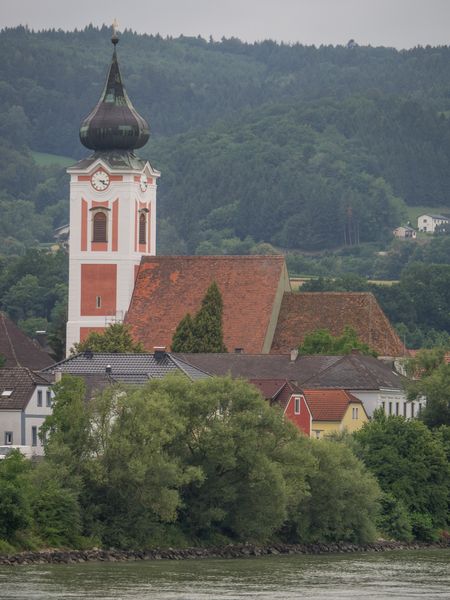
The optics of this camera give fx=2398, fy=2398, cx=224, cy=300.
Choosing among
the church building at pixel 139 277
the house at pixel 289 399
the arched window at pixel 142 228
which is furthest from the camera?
the arched window at pixel 142 228

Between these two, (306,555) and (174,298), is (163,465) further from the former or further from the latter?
(174,298)

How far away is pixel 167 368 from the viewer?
8256cm

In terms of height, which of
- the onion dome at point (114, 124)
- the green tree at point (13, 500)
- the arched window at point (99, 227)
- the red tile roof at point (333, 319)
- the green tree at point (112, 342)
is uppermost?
the onion dome at point (114, 124)

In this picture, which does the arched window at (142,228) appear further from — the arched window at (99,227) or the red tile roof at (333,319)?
the red tile roof at (333,319)

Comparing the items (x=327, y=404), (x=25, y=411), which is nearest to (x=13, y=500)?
(x=25, y=411)

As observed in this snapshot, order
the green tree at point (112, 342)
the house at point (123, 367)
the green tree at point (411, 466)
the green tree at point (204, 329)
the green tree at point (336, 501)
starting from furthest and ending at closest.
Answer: the green tree at point (204, 329), the green tree at point (112, 342), the green tree at point (411, 466), the house at point (123, 367), the green tree at point (336, 501)

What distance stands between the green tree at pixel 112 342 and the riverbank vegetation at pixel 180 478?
17.2 m

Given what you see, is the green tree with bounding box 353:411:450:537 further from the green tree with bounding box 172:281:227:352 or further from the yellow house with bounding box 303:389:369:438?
the green tree with bounding box 172:281:227:352

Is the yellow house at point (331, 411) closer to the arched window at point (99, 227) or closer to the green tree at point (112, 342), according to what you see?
the green tree at point (112, 342)

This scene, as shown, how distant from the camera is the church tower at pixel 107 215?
106188 millimetres

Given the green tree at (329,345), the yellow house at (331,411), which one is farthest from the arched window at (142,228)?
the yellow house at (331,411)

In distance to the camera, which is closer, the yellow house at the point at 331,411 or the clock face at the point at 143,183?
the yellow house at the point at 331,411

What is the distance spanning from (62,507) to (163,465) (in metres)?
3.31

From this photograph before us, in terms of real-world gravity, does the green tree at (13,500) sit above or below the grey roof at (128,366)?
below
